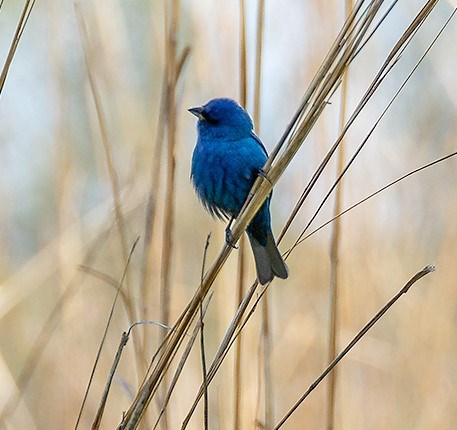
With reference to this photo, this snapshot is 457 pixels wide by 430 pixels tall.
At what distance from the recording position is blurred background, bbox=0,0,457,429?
1709mm

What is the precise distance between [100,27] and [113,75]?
13cm

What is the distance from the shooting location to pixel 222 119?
1.77m

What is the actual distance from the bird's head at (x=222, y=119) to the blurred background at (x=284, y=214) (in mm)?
38

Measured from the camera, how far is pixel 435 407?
1.82 m

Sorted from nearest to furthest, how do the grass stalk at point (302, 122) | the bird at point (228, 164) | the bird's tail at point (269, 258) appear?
the grass stalk at point (302, 122) → the bird's tail at point (269, 258) → the bird at point (228, 164)

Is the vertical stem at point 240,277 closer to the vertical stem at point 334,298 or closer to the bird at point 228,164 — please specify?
the vertical stem at point 334,298

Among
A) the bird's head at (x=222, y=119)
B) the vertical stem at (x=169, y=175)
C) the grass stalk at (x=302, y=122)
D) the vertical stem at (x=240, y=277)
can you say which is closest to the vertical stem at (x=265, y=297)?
the vertical stem at (x=240, y=277)

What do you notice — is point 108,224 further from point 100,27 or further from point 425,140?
point 425,140

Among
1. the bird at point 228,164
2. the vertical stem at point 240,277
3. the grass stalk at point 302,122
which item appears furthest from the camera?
the bird at point 228,164

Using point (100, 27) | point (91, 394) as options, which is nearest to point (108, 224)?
point (100, 27)

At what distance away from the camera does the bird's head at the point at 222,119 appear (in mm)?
1764

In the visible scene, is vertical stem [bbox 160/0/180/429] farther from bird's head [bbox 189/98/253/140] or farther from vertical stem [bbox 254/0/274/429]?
bird's head [bbox 189/98/253/140]

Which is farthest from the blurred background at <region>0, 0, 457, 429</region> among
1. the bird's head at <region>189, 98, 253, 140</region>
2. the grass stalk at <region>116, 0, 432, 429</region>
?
the grass stalk at <region>116, 0, 432, 429</region>

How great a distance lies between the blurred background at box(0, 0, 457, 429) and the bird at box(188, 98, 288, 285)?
51mm
